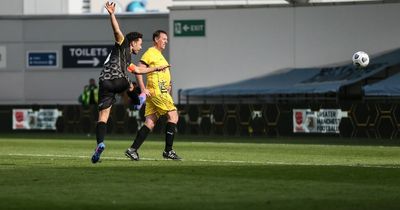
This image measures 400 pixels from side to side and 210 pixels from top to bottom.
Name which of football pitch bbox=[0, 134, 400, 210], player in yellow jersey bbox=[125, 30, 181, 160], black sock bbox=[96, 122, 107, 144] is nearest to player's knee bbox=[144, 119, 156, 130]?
player in yellow jersey bbox=[125, 30, 181, 160]

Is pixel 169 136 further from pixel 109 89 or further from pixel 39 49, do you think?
pixel 39 49

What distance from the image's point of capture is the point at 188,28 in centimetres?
4612

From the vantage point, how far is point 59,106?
43312 mm

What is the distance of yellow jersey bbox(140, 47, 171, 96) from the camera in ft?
66.0

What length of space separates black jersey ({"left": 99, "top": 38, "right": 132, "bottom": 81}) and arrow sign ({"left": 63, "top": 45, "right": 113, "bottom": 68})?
29.6m

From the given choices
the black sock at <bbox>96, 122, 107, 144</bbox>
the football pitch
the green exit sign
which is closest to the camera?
the football pitch

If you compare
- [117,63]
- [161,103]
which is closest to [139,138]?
[161,103]

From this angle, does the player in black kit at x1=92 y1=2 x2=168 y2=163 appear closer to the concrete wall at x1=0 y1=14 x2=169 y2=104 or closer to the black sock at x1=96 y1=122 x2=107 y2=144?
the black sock at x1=96 y1=122 x2=107 y2=144

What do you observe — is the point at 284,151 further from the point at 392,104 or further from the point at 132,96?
the point at 392,104

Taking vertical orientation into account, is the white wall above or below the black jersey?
above

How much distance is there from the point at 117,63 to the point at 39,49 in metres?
31.5

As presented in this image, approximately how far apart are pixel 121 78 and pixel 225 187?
5.64 m

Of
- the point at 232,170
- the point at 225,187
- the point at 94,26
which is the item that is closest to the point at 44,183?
the point at 225,187

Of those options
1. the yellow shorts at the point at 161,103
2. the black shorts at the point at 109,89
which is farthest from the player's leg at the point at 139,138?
the black shorts at the point at 109,89
